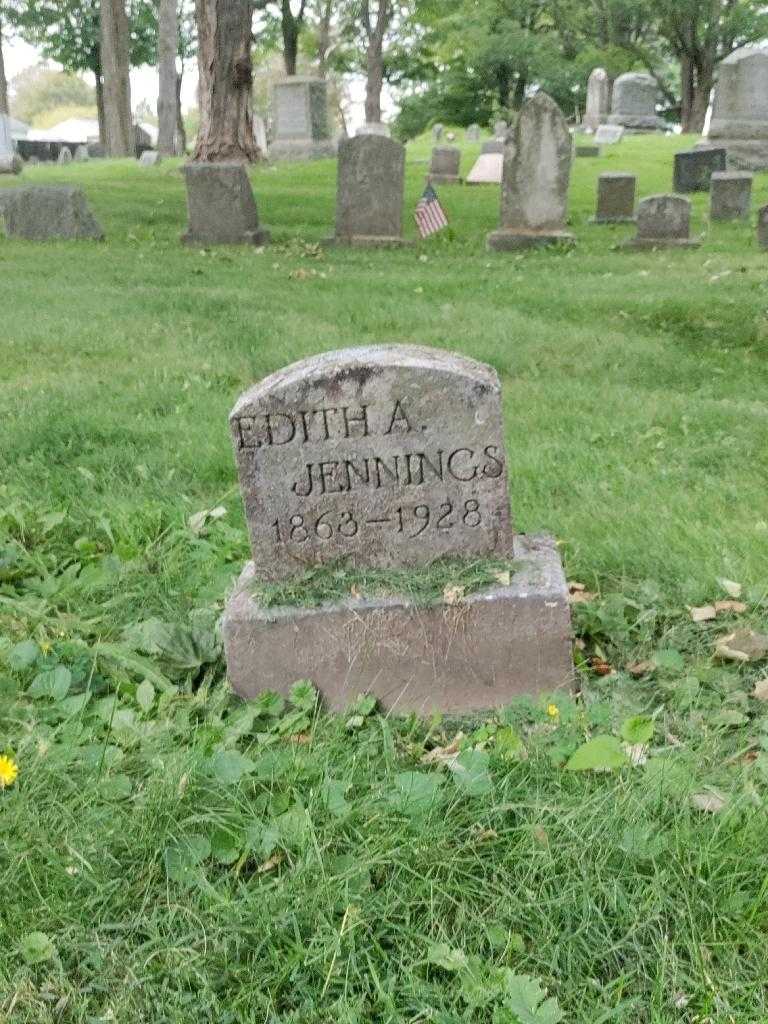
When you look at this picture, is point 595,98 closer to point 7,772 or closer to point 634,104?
point 634,104

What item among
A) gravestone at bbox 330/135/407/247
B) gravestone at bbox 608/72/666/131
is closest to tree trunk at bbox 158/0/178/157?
gravestone at bbox 608/72/666/131

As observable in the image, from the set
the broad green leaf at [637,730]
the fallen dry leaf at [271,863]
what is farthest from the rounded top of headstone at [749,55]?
the fallen dry leaf at [271,863]

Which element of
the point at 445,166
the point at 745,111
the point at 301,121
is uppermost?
the point at 301,121

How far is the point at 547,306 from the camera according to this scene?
28.2 ft

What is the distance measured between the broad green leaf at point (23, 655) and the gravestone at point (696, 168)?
57.9 feet

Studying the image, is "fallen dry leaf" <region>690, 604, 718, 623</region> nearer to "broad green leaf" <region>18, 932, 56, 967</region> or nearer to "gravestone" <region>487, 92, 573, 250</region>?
"broad green leaf" <region>18, 932, 56, 967</region>

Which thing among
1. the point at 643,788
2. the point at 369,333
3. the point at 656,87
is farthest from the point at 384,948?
the point at 656,87

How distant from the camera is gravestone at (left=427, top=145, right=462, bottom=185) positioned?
21828 mm

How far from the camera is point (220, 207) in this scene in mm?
13047

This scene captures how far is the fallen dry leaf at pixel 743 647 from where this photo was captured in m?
3.03

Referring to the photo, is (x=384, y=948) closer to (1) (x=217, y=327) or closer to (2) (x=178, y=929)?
(2) (x=178, y=929)

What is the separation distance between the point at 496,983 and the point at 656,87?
Answer: 41.8 meters

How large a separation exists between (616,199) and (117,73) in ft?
66.2

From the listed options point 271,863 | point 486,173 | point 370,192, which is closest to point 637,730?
point 271,863
